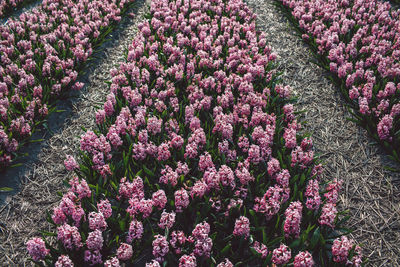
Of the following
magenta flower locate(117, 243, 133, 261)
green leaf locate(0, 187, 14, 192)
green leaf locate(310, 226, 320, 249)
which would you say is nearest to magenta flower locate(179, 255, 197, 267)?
magenta flower locate(117, 243, 133, 261)

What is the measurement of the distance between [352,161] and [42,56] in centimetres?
670

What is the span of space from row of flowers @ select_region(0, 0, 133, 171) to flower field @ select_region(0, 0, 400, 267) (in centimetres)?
3

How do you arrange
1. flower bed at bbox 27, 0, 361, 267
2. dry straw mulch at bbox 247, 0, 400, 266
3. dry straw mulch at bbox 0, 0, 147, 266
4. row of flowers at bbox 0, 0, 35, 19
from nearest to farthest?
flower bed at bbox 27, 0, 361, 267, dry straw mulch at bbox 0, 0, 147, 266, dry straw mulch at bbox 247, 0, 400, 266, row of flowers at bbox 0, 0, 35, 19

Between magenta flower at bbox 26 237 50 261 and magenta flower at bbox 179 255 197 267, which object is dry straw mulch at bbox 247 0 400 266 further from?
magenta flower at bbox 26 237 50 261

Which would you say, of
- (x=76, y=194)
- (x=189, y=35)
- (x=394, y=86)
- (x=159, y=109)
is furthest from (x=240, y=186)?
(x=189, y=35)

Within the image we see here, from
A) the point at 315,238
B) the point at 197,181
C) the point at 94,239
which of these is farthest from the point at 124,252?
the point at 315,238

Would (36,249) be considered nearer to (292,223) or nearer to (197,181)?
(197,181)

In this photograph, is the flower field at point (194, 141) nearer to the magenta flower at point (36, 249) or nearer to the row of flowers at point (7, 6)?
the magenta flower at point (36, 249)

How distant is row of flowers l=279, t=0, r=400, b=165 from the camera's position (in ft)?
15.7

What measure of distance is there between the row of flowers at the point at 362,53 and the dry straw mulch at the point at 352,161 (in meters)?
0.25

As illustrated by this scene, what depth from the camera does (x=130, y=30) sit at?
816 cm

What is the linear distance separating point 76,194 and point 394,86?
5.71m

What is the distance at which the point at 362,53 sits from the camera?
6.20 meters

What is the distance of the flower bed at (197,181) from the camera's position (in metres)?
3.03
